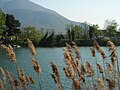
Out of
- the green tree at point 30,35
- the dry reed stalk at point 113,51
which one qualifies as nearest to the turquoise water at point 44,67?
the dry reed stalk at point 113,51

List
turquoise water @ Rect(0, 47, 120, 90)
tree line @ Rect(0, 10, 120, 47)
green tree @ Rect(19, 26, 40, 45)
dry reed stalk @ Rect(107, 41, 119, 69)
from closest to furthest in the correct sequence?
dry reed stalk @ Rect(107, 41, 119, 69), turquoise water @ Rect(0, 47, 120, 90), tree line @ Rect(0, 10, 120, 47), green tree @ Rect(19, 26, 40, 45)

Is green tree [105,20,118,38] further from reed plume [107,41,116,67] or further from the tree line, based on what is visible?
reed plume [107,41,116,67]

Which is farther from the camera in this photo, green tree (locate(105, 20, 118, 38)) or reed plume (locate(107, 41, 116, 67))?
green tree (locate(105, 20, 118, 38))

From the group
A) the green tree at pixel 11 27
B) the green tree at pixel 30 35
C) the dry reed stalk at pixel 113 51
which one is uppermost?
the dry reed stalk at pixel 113 51

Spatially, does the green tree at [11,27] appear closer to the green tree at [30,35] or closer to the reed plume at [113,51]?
the green tree at [30,35]

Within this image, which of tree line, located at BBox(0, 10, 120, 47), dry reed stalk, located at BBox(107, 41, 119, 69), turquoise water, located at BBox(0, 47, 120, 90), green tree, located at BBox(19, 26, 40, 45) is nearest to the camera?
dry reed stalk, located at BBox(107, 41, 119, 69)

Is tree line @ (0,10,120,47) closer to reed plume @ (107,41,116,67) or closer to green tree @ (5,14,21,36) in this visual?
green tree @ (5,14,21,36)

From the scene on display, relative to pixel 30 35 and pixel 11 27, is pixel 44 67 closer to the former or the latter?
pixel 11 27

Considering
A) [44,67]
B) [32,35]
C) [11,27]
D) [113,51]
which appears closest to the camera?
[113,51]

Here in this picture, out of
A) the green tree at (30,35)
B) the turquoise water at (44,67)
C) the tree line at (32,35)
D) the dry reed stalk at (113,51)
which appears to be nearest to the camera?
the dry reed stalk at (113,51)

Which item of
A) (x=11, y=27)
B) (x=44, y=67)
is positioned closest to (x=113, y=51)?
(x=44, y=67)

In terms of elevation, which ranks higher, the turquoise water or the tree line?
the turquoise water

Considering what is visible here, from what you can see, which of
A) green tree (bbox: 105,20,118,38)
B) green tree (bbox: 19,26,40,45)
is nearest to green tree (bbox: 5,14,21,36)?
green tree (bbox: 19,26,40,45)

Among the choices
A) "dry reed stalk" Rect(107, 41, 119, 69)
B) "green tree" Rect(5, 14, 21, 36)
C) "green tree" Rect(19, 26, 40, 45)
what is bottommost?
"green tree" Rect(19, 26, 40, 45)
